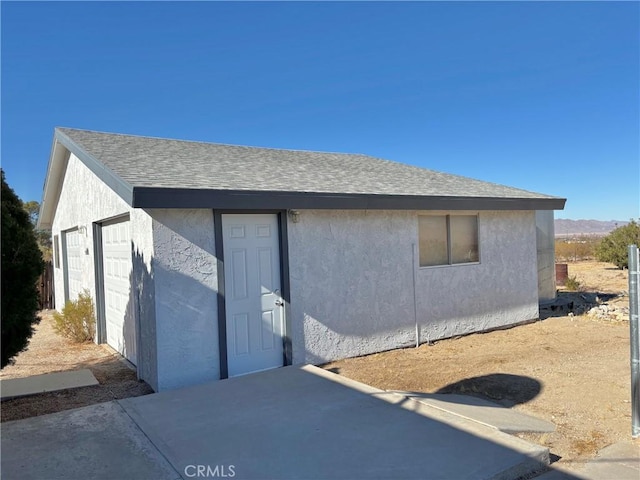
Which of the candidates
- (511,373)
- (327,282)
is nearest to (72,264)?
(327,282)

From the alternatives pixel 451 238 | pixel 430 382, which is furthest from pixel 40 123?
pixel 430 382

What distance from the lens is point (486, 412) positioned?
192 inches

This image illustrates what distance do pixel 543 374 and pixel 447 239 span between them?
3.52 meters

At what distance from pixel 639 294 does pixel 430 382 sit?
2997mm

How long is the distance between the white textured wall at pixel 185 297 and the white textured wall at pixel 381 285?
1.42 m

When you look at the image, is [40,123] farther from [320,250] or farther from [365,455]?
[365,455]

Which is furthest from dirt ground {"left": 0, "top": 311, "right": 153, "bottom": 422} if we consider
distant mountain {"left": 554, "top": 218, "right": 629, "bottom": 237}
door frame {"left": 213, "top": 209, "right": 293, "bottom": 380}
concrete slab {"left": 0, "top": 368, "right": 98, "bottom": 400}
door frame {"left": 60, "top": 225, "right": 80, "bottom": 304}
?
distant mountain {"left": 554, "top": 218, "right": 629, "bottom": 237}

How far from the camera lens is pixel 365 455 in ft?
12.3

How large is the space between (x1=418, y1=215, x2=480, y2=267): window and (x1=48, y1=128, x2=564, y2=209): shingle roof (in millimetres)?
604

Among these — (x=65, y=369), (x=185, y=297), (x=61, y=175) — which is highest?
(x=61, y=175)

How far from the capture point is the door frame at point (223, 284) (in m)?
6.23

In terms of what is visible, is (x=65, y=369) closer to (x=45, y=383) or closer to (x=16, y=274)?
(x=45, y=383)

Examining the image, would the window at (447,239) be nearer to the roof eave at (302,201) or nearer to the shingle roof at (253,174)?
the roof eave at (302,201)

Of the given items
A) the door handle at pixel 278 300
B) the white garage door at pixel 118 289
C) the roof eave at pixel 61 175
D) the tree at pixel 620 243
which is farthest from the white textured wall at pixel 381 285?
the tree at pixel 620 243
